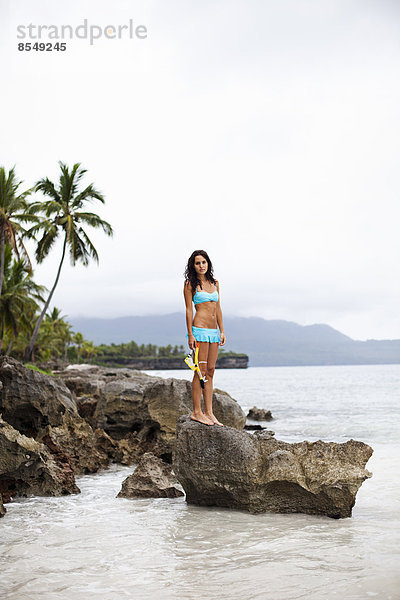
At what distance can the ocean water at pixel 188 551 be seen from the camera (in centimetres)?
395

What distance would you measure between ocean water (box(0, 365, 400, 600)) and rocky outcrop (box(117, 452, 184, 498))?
0.48ft

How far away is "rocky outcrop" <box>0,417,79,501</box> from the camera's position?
6699 mm

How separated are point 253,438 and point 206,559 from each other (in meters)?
1.96

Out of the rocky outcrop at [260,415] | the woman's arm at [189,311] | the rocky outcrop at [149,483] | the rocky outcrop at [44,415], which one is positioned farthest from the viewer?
the rocky outcrop at [260,415]

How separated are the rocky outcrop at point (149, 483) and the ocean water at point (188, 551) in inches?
5.7

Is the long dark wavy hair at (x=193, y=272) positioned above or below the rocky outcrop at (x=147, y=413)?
above

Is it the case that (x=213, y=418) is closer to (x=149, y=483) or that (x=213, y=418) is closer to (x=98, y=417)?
(x=149, y=483)

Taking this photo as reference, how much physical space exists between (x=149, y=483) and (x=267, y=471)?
5.96 ft

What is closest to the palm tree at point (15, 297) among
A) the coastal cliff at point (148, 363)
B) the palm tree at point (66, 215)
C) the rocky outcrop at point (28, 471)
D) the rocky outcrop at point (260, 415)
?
the palm tree at point (66, 215)

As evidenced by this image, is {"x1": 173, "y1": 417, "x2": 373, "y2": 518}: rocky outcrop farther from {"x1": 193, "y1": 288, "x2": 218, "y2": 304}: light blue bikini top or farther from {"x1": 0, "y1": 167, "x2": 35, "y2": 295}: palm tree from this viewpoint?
{"x1": 0, "y1": 167, "x2": 35, "y2": 295}: palm tree

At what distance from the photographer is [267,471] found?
6.00 metres

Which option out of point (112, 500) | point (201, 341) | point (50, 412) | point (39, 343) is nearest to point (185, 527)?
point (112, 500)

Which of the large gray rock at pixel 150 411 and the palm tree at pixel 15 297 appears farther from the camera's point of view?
the palm tree at pixel 15 297

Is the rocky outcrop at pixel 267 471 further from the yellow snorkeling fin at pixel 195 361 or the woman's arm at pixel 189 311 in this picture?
the woman's arm at pixel 189 311
